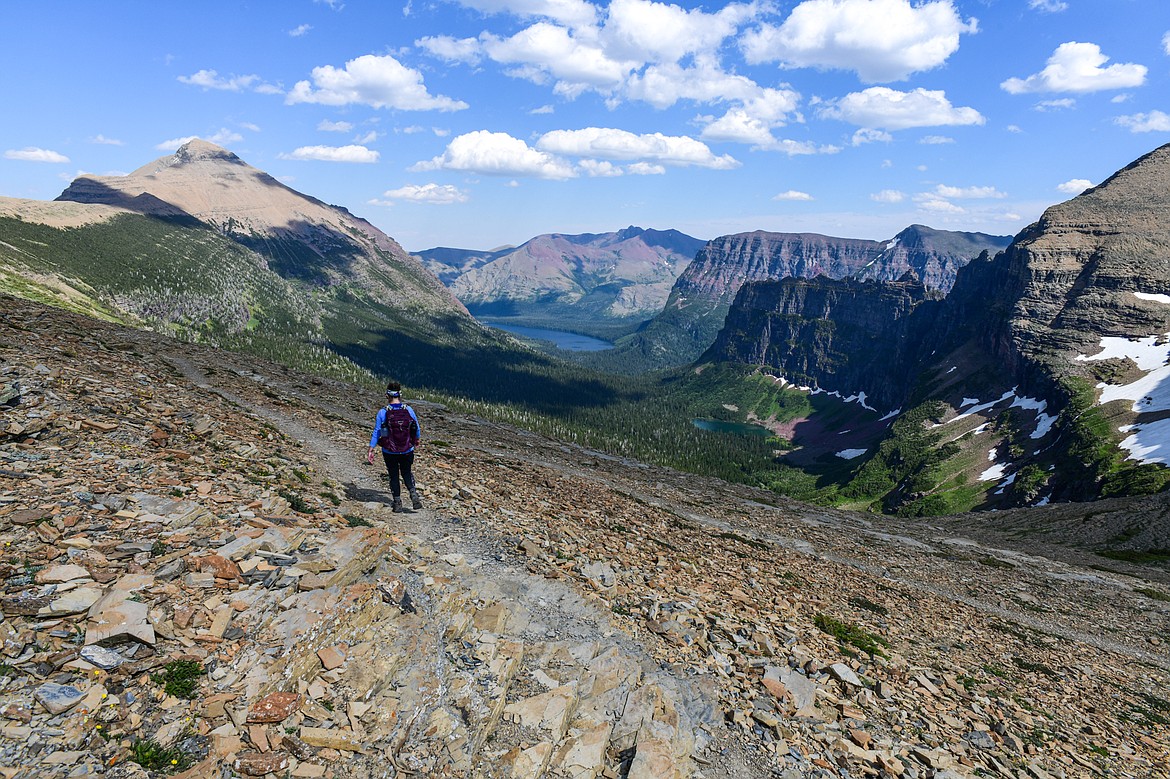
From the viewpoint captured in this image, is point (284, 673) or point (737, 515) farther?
point (737, 515)

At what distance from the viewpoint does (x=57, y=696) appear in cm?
805

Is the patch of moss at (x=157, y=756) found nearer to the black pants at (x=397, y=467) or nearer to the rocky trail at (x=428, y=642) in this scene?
the rocky trail at (x=428, y=642)

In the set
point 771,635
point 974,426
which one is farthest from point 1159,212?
point 771,635

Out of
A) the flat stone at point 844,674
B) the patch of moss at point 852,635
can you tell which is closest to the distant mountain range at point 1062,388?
the patch of moss at point 852,635

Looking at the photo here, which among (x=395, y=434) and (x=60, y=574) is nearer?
(x=60, y=574)

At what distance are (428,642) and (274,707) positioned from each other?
11.3ft

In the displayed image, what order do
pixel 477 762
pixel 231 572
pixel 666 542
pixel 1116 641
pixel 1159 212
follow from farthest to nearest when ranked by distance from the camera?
pixel 1159 212 < pixel 1116 641 < pixel 666 542 < pixel 231 572 < pixel 477 762

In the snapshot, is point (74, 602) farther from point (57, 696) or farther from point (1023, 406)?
point (1023, 406)

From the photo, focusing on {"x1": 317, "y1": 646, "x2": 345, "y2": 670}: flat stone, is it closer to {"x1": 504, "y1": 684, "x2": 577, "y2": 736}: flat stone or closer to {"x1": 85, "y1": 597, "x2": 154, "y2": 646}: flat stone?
{"x1": 85, "y1": 597, "x2": 154, "y2": 646}: flat stone

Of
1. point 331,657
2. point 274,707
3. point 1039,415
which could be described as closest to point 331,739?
point 274,707

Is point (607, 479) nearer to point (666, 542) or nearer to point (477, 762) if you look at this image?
point (666, 542)

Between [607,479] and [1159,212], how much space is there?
238 m

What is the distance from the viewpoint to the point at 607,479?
51.8 m

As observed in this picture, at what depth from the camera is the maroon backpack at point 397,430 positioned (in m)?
19.9
